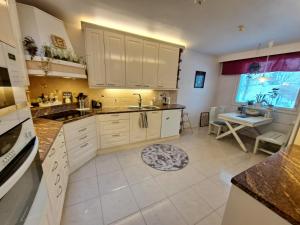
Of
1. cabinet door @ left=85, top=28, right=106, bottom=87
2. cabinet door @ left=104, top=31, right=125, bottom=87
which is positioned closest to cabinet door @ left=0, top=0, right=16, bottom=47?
cabinet door @ left=85, top=28, right=106, bottom=87

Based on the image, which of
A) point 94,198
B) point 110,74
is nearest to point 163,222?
point 94,198

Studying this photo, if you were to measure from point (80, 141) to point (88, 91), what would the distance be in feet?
3.67

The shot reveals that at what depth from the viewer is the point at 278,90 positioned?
326cm

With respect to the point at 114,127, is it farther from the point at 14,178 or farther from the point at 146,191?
the point at 14,178

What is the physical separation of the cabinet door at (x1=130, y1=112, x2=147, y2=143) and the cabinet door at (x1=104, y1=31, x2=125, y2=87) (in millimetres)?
732

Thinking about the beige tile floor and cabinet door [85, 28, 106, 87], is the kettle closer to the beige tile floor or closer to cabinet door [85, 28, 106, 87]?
cabinet door [85, 28, 106, 87]

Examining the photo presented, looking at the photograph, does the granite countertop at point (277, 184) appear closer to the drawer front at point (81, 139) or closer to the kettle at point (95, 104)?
the drawer front at point (81, 139)

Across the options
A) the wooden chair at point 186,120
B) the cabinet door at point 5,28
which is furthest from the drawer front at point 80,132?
the wooden chair at point 186,120

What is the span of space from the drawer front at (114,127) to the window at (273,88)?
3102 mm

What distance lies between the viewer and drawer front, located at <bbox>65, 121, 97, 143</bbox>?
74.7 inches

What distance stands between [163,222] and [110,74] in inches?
97.0

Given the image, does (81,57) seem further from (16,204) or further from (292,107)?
(292,107)

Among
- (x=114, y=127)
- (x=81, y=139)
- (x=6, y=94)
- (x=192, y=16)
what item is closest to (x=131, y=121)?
(x=114, y=127)

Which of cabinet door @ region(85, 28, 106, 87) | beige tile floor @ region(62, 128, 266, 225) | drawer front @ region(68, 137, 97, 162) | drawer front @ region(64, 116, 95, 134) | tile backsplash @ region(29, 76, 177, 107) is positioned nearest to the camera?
beige tile floor @ region(62, 128, 266, 225)
